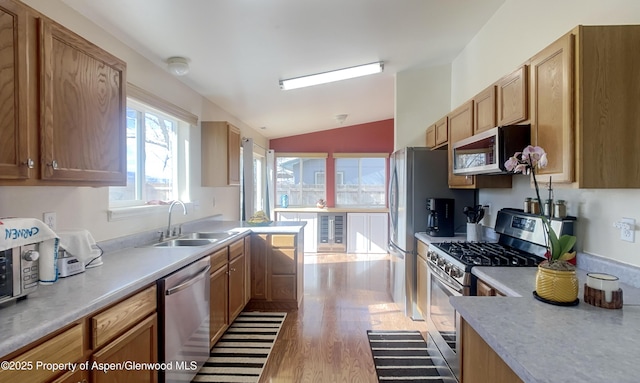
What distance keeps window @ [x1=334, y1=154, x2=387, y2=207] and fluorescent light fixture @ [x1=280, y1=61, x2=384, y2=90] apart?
326 cm

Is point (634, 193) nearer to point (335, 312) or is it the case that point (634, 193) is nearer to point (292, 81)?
point (335, 312)

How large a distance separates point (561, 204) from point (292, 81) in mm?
2710

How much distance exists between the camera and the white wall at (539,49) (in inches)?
61.0

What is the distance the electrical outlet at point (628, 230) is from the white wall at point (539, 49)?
0.02 metres

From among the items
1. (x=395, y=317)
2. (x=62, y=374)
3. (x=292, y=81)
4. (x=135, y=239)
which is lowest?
(x=395, y=317)

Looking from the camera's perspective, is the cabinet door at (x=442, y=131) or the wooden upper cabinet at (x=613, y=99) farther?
the cabinet door at (x=442, y=131)

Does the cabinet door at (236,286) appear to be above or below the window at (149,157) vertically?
below

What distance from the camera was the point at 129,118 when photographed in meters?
2.53

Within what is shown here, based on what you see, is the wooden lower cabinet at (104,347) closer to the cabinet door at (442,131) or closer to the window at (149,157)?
the window at (149,157)

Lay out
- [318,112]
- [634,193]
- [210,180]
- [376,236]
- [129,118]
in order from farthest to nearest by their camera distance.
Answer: [376,236]
[318,112]
[210,180]
[129,118]
[634,193]

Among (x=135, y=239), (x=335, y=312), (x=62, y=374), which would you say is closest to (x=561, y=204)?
(x=335, y=312)

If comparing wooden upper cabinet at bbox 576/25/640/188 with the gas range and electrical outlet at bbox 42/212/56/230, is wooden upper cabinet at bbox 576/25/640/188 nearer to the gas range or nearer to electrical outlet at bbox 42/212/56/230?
the gas range

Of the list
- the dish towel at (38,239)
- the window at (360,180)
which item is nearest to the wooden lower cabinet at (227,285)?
the dish towel at (38,239)

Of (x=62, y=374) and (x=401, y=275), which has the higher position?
(x=62, y=374)
